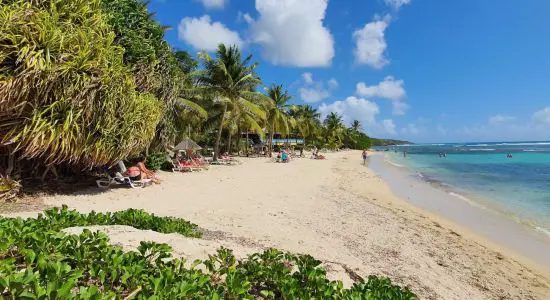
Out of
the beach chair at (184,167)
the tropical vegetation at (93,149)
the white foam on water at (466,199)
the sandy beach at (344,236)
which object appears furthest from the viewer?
the beach chair at (184,167)

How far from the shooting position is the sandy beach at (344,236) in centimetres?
459

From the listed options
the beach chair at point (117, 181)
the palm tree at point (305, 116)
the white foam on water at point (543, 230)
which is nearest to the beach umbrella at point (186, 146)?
the beach chair at point (117, 181)

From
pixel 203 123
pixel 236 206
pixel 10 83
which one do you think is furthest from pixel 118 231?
pixel 203 123

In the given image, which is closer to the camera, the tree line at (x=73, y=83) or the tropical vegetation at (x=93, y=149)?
the tropical vegetation at (x=93, y=149)

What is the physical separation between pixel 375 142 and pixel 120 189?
183182 mm

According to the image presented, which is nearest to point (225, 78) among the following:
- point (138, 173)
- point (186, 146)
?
point (186, 146)

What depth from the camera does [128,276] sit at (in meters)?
2.21

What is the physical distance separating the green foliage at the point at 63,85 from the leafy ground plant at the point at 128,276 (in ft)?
17.6

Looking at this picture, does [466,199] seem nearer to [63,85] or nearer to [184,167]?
[184,167]

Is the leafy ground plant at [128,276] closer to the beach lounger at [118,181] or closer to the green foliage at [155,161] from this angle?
the beach lounger at [118,181]

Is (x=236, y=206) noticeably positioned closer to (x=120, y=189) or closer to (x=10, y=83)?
(x=120, y=189)

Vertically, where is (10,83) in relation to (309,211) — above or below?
above

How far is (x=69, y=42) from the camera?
7883 millimetres

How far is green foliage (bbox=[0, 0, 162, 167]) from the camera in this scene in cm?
710
